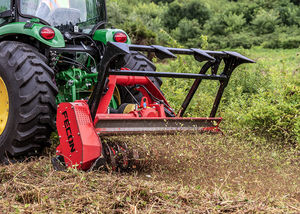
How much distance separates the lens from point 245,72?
6199 mm

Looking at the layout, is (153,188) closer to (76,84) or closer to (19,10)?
(76,84)

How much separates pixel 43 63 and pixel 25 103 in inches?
17.1

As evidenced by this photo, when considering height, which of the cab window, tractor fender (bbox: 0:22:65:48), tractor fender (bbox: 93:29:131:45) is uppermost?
the cab window

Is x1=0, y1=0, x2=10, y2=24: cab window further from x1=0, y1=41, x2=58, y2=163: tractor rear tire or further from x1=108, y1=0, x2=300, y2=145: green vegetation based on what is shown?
x1=108, y1=0, x2=300, y2=145: green vegetation

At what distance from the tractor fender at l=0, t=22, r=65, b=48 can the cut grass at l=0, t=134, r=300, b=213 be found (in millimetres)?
1158

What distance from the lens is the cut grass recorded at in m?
2.45

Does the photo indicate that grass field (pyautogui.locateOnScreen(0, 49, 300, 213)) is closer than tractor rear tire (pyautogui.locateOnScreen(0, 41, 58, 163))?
Yes

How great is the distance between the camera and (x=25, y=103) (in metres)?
→ 3.51

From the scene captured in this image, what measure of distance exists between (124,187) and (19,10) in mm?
2536

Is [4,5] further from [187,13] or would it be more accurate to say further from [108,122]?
[187,13]

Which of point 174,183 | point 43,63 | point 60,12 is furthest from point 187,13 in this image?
point 174,183

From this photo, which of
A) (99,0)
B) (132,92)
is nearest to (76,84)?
(132,92)

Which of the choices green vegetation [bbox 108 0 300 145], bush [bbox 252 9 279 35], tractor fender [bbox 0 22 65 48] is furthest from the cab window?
bush [bbox 252 9 279 35]

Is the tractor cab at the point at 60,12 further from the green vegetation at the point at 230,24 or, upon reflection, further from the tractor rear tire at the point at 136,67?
the green vegetation at the point at 230,24
